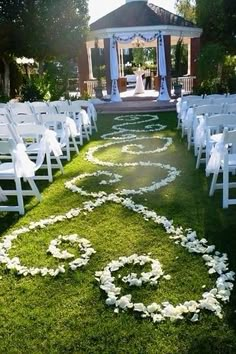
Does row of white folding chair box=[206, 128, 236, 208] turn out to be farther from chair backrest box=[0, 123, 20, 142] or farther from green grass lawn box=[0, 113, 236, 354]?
chair backrest box=[0, 123, 20, 142]

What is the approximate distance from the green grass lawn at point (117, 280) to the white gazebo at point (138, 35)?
1262 centimetres

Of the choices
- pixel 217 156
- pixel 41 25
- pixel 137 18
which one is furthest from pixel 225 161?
pixel 137 18

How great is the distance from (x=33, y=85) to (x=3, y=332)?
517 inches

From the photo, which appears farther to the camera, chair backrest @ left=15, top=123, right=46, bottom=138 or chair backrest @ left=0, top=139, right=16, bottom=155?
chair backrest @ left=15, top=123, right=46, bottom=138

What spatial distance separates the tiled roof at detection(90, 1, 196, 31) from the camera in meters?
18.8

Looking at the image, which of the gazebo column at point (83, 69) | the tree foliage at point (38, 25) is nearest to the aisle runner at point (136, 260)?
the tree foliage at point (38, 25)

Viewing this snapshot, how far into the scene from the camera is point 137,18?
19188 mm

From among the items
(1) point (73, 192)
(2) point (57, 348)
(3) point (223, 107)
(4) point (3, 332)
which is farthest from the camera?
(3) point (223, 107)

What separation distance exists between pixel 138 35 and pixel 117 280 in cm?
1622

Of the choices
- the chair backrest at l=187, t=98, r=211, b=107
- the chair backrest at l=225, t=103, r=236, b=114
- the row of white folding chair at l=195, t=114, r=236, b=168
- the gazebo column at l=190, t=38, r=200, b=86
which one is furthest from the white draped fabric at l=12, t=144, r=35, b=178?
the gazebo column at l=190, t=38, r=200, b=86

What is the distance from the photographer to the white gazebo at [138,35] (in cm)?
1778

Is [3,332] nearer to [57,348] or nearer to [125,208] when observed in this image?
[57,348]

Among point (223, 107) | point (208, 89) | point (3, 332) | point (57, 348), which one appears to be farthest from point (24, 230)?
point (208, 89)

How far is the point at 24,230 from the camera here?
4660 mm
